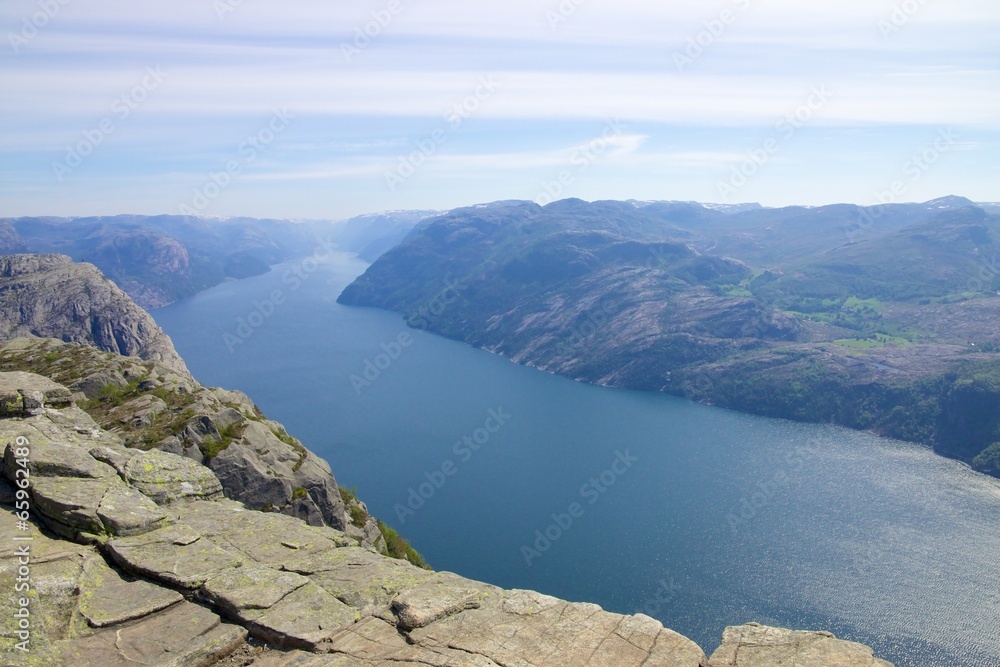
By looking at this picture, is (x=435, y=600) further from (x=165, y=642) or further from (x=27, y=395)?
(x=27, y=395)

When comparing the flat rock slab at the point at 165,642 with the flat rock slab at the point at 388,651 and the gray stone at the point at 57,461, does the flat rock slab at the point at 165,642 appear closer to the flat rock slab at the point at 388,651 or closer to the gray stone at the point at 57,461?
the flat rock slab at the point at 388,651

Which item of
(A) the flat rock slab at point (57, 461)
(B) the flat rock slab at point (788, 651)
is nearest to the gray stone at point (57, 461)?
(A) the flat rock slab at point (57, 461)

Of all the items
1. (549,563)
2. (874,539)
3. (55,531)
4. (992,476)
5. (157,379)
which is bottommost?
(992,476)

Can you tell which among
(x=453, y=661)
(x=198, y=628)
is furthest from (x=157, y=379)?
(x=453, y=661)

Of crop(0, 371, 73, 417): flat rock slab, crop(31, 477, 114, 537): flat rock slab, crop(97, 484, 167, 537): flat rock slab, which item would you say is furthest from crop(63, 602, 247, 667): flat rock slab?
crop(0, 371, 73, 417): flat rock slab

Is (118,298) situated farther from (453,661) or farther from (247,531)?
(453,661)

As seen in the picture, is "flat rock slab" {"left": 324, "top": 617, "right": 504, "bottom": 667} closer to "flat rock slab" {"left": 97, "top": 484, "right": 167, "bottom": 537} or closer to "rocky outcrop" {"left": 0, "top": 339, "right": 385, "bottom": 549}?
"flat rock slab" {"left": 97, "top": 484, "right": 167, "bottom": 537}

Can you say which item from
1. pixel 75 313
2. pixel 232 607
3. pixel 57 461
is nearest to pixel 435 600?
pixel 232 607
